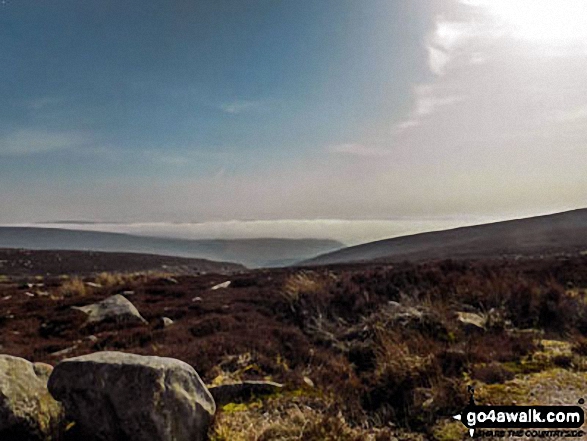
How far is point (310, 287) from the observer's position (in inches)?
514

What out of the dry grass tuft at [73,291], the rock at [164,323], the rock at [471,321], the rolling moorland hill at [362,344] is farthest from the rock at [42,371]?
the dry grass tuft at [73,291]

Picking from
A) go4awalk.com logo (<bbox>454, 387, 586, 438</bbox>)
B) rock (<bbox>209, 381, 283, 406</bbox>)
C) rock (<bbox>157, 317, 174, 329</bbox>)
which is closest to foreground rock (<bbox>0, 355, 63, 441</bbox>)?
rock (<bbox>209, 381, 283, 406</bbox>)

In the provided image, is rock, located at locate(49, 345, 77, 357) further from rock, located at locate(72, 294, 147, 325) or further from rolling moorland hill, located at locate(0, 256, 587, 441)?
rock, located at locate(72, 294, 147, 325)

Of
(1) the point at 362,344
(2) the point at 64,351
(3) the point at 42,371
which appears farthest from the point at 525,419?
(2) the point at 64,351

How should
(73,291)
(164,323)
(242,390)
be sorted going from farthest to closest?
(73,291), (164,323), (242,390)

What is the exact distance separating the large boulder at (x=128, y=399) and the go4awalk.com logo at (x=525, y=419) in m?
3.28

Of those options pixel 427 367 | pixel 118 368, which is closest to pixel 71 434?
pixel 118 368

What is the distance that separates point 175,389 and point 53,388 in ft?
4.85

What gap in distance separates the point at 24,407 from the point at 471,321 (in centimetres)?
818

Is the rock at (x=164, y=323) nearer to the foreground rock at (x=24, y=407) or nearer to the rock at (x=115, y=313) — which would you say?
the rock at (x=115, y=313)

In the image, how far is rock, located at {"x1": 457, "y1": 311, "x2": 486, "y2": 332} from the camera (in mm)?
8070

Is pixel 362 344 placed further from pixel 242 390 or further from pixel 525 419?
pixel 525 419

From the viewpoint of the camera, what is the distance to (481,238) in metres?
72.9

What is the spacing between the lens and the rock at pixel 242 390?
5516 millimetres
